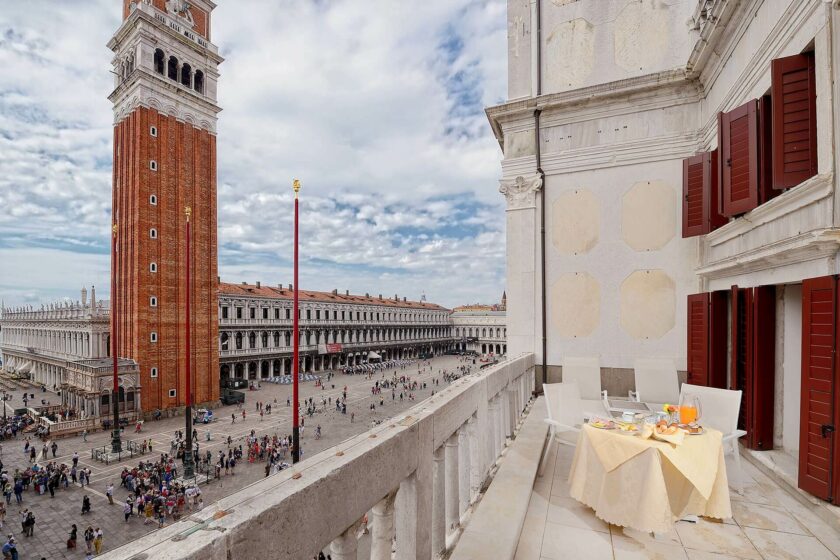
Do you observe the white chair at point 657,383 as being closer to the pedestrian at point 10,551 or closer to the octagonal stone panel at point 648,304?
the octagonal stone panel at point 648,304

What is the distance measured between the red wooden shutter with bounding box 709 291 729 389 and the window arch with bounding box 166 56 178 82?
39.6 metres

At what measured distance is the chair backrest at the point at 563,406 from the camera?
5738mm

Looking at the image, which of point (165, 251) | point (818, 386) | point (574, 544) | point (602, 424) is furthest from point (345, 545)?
point (165, 251)

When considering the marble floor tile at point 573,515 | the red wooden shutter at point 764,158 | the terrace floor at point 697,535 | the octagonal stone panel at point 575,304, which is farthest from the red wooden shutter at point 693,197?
the marble floor tile at point 573,515

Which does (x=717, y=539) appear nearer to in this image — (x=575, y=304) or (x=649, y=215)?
(x=575, y=304)

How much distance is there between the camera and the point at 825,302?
14.5 feet

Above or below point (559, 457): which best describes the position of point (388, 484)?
above

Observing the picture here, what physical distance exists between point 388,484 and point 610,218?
29.3ft

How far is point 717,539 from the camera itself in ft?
13.0

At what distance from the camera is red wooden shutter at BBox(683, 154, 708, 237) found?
8.00m

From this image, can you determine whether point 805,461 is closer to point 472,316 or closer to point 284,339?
point 284,339

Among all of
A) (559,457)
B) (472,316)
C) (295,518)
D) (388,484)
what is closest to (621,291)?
(559,457)

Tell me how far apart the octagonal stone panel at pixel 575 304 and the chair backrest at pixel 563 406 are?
13.5 ft

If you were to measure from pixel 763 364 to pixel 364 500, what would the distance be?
6403mm
